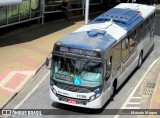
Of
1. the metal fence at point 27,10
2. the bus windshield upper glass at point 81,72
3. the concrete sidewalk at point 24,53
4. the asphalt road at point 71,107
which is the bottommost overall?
the asphalt road at point 71,107

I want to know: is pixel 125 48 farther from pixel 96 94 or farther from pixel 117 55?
pixel 96 94

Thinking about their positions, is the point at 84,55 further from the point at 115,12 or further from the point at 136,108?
the point at 115,12

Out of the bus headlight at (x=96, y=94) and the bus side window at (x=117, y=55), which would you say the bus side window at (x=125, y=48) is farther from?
the bus headlight at (x=96, y=94)

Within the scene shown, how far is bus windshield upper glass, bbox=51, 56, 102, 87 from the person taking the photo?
45.3 ft

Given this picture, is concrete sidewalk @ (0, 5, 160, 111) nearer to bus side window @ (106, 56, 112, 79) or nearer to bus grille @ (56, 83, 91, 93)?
bus side window @ (106, 56, 112, 79)

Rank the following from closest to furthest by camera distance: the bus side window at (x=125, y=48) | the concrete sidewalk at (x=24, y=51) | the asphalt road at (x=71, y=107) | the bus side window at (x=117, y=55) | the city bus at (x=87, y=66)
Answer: the city bus at (x=87, y=66) → the asphalt road at (x=71, y=107) → the bus side window at (x=117, y=55) → the bus side window at (x=125, y=48) → the concrete sidewalk at (x=24, y=51)

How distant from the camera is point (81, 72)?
13875mm

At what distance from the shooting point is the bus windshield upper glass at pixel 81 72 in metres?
13.8

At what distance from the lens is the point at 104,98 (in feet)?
47.1

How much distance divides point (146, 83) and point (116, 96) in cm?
229

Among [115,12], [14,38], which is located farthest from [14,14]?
[115,12]

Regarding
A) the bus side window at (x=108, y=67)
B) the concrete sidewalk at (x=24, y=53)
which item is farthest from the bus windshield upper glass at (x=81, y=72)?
the concrete sidewalk at (x=24, y=53)

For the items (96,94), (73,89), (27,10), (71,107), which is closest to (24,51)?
(27,10)

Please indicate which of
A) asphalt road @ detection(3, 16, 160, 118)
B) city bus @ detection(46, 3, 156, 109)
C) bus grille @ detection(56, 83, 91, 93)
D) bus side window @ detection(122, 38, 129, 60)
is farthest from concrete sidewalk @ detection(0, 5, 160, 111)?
bus grille @ detection(56, 83, 91, 93)
